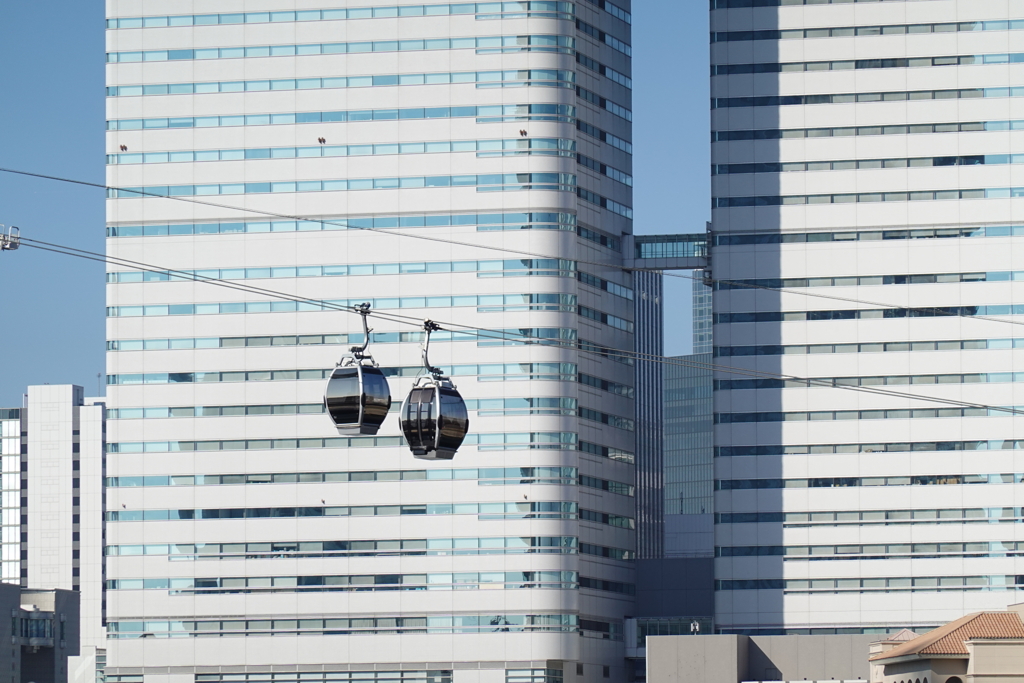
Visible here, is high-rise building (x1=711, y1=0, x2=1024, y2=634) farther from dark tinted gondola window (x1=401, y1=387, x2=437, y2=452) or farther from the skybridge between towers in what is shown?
dark tinted gondola window (x1=401, y1=387, x2=437, y2=452)

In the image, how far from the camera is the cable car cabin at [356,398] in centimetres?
3997

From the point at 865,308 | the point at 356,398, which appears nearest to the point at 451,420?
the point at 356,398

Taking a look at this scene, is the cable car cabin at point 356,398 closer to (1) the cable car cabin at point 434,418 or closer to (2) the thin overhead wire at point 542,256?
(1) the cable car cabin at point 434,418

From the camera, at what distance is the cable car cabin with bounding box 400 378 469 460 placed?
40.8m

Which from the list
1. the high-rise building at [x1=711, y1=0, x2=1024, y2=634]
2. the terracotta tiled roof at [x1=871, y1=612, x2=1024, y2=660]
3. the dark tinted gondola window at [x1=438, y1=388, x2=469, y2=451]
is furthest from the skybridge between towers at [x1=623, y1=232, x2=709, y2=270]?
the dark tinted gondola window at [x1=438, y1=388, x2=469, y2=451]

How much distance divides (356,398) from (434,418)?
195 cm

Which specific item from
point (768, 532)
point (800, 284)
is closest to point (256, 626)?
point (768, 532)

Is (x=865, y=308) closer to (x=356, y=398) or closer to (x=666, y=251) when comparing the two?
(x=666, y=251)

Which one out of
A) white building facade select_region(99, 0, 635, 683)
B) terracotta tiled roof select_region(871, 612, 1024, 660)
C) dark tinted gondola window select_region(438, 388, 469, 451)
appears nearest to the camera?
dark tinted gondola window select_region(438, 388, 469, 451)

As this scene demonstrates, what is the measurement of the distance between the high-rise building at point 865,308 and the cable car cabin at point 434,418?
84067mm

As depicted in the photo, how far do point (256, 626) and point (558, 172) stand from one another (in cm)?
3600

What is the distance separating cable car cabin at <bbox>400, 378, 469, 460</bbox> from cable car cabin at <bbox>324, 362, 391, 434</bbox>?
849 millimetres

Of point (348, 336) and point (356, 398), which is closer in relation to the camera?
point (356, 398)

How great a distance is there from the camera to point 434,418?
40.8m
